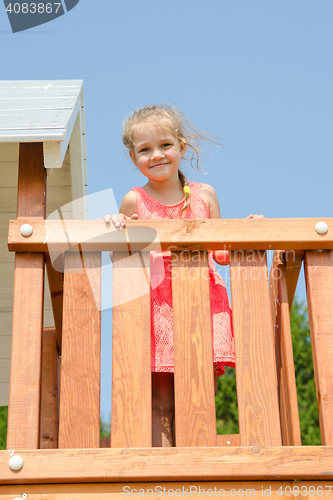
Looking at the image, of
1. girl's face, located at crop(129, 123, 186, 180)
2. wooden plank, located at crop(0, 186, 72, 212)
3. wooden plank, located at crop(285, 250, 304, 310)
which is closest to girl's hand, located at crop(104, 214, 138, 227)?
wooden plank, located at crop(285, 250, 304, 310)

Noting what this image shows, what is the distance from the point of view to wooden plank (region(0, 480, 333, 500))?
1813 millimetres

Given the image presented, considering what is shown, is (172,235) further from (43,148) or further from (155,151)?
(155,151)

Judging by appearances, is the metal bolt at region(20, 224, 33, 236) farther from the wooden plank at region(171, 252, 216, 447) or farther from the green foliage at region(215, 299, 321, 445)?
the green foliage at region(215, 299, 321, 445)

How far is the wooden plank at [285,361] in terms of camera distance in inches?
89.7

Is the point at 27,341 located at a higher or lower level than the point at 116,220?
lower

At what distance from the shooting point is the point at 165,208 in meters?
2.84

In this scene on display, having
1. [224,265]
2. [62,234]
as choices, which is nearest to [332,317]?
[224,265]

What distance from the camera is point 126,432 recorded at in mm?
1910

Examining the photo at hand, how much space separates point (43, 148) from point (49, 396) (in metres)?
1.44

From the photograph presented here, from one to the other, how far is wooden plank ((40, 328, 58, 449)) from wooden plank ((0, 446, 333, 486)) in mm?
1207

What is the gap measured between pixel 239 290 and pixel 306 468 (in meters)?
0.62

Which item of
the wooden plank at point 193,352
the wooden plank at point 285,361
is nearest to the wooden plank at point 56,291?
the wooden plank at point 193,352

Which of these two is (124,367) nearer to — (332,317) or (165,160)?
(332,317)

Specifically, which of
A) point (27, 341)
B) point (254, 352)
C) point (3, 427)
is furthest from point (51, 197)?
point (3, 427)
